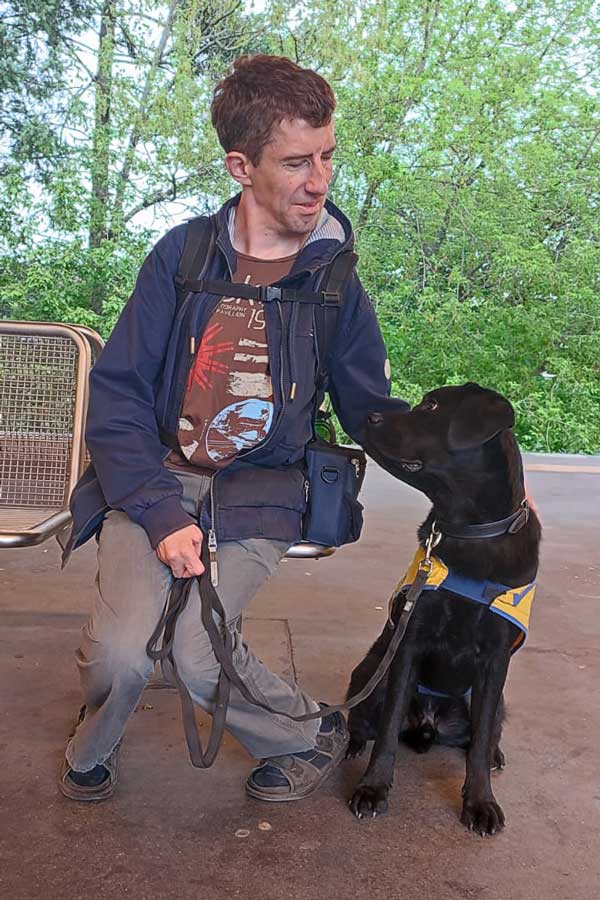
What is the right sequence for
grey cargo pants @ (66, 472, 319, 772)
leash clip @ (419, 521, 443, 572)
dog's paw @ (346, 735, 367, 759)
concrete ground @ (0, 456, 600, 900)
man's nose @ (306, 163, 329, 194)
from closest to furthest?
1. concrete ground @ (0, 456, 600, 900)
2. grey cargo pants @ (66, 472, 319, 772)
3. man's nose @ (306, 163, 329, 194)
4. leash clip @ (419, 521, 443, 572)
5. dog's paw @ (346, 735, 367, 759)

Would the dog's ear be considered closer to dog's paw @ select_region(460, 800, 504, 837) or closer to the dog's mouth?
the dog's mouth

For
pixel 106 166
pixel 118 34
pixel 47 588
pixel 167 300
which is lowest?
pixel 47 588

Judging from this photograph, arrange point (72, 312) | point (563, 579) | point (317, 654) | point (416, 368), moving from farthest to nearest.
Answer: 1. point (416, 368)
2. point (72, 312)
3. point (563, 579)
4. point (317, 654)

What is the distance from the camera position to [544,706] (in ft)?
8.43

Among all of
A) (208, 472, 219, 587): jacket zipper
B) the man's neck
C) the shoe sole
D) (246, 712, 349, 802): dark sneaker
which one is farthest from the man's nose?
the shoe sole

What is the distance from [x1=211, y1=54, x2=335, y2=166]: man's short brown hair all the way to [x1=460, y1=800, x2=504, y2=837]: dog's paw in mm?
1356

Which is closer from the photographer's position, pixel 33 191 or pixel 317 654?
pixel 317 654

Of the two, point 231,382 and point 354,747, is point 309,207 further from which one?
point 354,747

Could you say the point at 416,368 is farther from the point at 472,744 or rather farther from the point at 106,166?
the point at 472,744

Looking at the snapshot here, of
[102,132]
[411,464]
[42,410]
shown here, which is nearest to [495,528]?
[411,464]

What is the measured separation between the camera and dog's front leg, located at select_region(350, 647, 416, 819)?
1.99 meters

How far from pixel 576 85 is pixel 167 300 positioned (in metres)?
9.31

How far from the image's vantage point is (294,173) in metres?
1.92

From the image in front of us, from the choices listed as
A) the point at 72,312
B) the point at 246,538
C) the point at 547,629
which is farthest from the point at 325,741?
the point at 72,312
